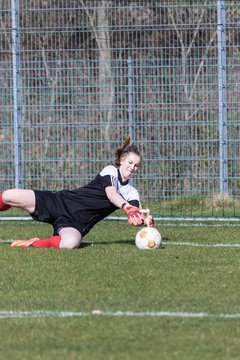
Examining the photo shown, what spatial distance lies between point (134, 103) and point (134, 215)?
5.71m

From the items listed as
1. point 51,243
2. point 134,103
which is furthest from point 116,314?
point 134,103

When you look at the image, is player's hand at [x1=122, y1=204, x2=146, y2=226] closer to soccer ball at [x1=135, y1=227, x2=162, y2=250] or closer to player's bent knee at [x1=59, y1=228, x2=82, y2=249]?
soccer ball at [x1=135, y1=227, x2=162, y2=250]

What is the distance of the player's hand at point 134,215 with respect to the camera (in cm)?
959

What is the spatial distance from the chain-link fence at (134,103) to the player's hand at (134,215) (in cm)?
497

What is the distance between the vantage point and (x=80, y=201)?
10.5m

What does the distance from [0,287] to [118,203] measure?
250cm

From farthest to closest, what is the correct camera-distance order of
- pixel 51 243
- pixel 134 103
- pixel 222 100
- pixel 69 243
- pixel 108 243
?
pixel 134 103 < pixel 222 100 < pixel 108 243 < pixel 51 243 < pixel 69 243

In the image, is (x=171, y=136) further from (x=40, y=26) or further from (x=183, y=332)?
(x=183, y=332)

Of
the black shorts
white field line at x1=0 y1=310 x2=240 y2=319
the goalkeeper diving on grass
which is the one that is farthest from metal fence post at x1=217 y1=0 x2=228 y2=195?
white field line at x1=0 y1=310 x2=240 y2=319

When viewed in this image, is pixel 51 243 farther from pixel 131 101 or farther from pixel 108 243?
pixel 131 101

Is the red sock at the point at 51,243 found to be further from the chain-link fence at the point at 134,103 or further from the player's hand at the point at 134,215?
the chain-link fence at the point at 134,103

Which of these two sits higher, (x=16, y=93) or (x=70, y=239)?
(x=16, y=93)

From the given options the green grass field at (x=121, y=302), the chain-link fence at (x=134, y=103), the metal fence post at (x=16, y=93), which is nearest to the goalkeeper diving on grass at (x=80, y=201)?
the green grass field at (x=121, y=302)

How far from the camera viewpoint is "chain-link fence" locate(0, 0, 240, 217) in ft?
48.5
